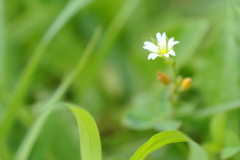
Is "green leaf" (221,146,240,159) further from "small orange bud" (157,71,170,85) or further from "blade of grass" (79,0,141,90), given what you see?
"blade of grass" (79,0,141,90)

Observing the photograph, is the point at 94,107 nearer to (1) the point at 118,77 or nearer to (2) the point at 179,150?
(1) the point at 118,77

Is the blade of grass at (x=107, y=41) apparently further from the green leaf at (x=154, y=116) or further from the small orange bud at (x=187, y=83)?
the small orange bud at (x=187, y=83)

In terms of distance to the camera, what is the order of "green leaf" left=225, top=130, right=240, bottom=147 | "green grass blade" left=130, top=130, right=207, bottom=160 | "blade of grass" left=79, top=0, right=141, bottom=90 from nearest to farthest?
1. "green grass blade" left=130, top=130, right=207, bottom=160
2. "green leaf" left=225, top=130, right=240, bottom=147
3. "blade of grass" left=79, top=0, right=141, bottom=90

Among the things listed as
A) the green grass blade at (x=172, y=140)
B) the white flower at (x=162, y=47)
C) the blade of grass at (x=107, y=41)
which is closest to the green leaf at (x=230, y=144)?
the green grass blade at (x=172, y=140)

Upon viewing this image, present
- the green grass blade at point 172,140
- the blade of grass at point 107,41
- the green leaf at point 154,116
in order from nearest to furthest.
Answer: the green grass blade at point 172,140 → the green leaf at point 154,116 → the blade of grass at point 107,41

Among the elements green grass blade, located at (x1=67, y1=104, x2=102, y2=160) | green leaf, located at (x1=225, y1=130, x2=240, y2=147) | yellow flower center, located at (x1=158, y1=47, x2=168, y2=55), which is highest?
yellow flower center, located at (x1=158, y1=47, x2=168, y2=55)

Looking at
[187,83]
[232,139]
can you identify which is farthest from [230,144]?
[187,83]

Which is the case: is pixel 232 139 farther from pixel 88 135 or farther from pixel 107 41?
pixel 107 41

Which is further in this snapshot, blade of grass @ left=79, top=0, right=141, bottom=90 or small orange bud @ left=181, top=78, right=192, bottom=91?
blade of grass @ left=79, top=0, right=141, bottom=90

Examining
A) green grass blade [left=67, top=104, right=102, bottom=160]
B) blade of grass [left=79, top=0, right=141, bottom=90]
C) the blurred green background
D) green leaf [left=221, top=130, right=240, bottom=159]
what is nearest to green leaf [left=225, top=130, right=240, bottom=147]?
green leaf [left=221, top=130, right=240, bottom=159]
